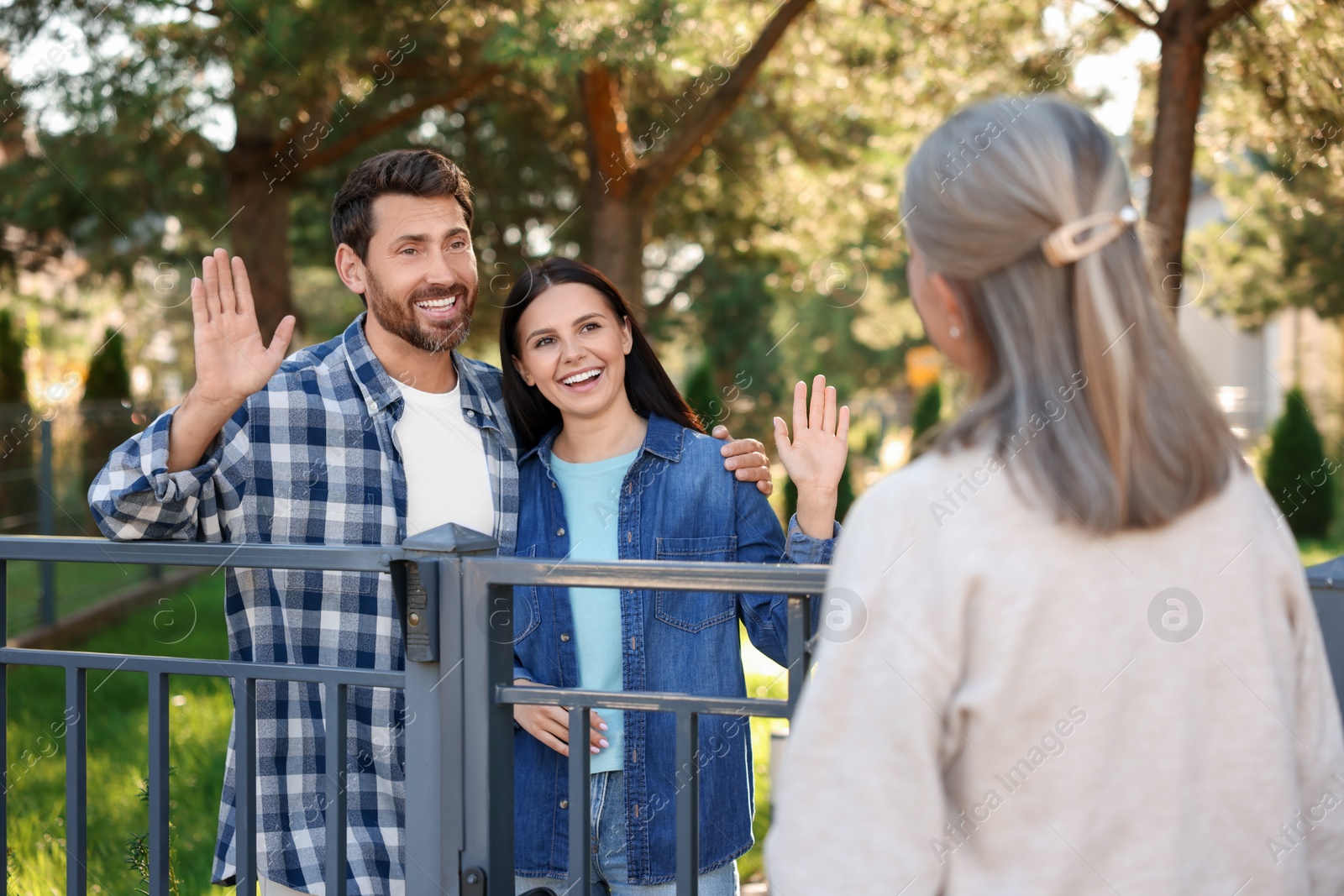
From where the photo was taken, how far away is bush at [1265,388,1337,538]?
1400cm

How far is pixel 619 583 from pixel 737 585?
19 cm

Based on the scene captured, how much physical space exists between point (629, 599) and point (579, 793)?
524 mm

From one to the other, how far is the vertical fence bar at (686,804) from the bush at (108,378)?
1104 centimetres

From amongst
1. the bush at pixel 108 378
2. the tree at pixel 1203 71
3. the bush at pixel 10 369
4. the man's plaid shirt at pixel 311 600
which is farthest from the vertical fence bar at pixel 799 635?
the bush at pixel 108 378

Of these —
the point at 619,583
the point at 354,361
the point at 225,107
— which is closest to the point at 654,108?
the point at 225,107

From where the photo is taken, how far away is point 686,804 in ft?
6.11

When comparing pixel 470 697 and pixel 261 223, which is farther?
pixel 261 223

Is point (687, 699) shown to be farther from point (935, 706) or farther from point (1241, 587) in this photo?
point (1241, 587)

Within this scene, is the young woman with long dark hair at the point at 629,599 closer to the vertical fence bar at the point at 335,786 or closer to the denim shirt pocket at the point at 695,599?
the denim shirt pocket at the point at 695,599

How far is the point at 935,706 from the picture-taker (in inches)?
46.0

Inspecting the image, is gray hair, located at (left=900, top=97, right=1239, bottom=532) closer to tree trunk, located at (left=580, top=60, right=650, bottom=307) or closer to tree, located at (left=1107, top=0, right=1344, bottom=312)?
tree, located at (left=1107, top=0, right=1344, bottom=312)

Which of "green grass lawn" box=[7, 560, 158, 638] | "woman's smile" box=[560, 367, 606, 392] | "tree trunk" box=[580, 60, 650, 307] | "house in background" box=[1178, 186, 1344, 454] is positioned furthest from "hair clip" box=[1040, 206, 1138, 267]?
"house in background" box=[1178, 186, 1344, 454]

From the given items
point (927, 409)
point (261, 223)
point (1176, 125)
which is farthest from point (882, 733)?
point (927, 409)

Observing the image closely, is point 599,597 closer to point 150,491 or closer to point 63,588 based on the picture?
point 150,491
